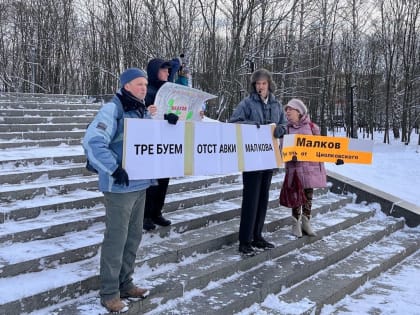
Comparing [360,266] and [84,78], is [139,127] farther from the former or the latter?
[84,78]

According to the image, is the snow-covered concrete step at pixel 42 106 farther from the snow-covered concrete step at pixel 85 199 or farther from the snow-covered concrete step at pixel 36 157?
the snow-covered concrete step at pixel 85 199

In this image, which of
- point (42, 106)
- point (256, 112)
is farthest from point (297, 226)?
point (42, 106)

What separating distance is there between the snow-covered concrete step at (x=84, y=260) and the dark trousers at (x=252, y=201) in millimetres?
306

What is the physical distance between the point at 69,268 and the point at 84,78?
2948 cm

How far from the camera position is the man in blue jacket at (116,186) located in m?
2.87

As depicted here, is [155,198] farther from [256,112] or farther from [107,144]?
[107,144]

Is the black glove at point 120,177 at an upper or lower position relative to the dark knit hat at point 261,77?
A: lower

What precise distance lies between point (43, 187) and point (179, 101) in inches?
80.4

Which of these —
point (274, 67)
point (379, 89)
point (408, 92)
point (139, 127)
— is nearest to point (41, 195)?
point (139, 127)

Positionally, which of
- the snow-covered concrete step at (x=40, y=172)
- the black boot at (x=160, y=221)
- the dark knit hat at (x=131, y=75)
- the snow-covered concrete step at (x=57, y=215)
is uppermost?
the dark knit hat at (x=131, y=75)

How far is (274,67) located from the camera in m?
24.5

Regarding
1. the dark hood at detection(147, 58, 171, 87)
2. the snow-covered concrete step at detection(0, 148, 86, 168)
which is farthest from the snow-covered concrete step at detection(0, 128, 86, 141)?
the dark hood at detection(147, 58, 171, 87)

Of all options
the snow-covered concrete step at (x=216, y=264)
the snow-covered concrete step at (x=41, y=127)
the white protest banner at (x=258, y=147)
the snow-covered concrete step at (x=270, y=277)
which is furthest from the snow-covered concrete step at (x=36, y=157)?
the snow-covered concrete step at (x=270, y=277)

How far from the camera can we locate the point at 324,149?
505 centimetres
